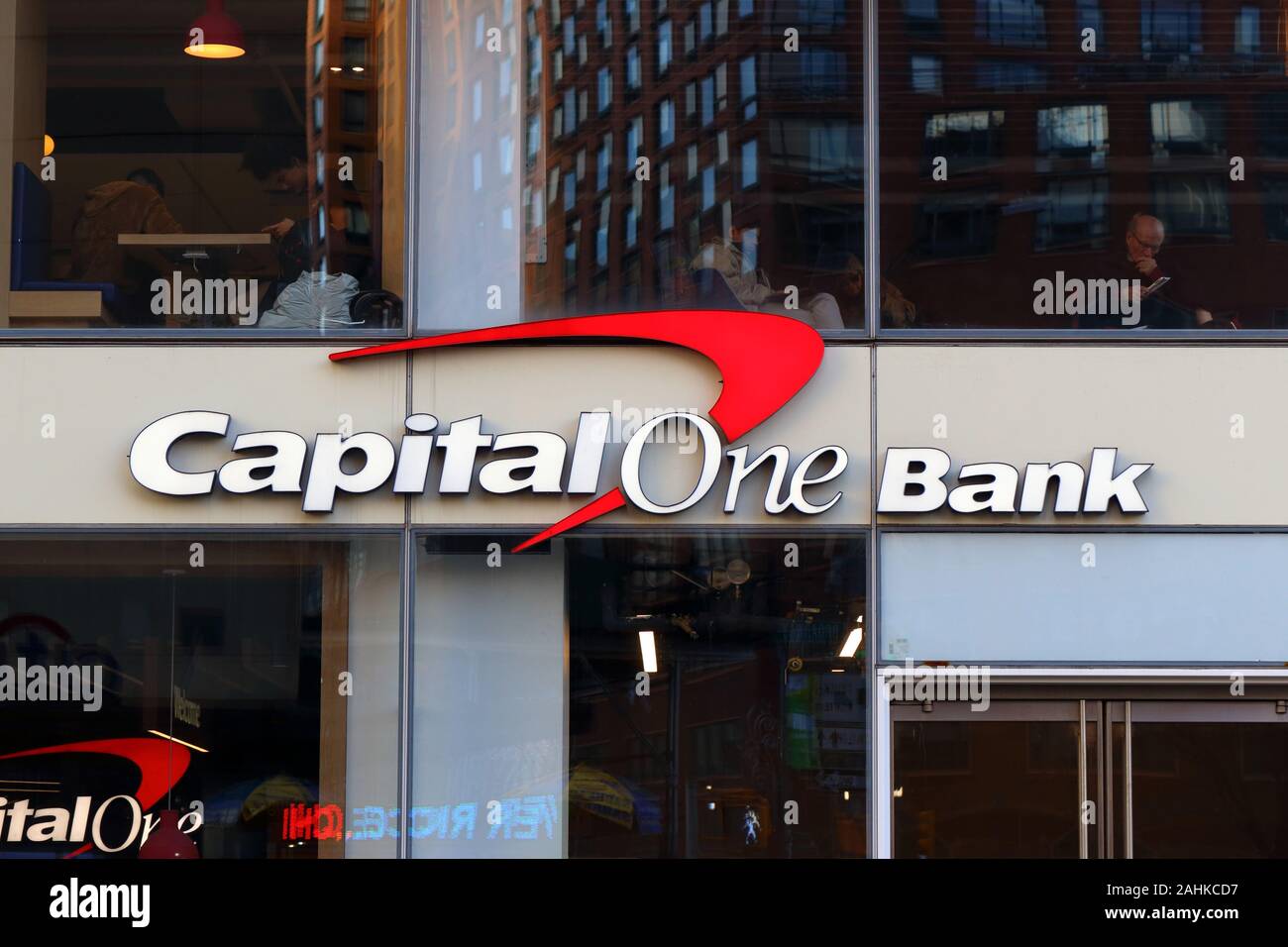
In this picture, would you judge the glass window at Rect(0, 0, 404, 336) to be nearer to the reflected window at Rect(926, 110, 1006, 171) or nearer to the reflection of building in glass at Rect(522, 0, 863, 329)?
the reflection of building in glass at Rect(522, 0, 863, 329)

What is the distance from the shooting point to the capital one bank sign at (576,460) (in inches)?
402

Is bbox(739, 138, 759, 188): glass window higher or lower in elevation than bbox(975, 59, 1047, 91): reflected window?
lower

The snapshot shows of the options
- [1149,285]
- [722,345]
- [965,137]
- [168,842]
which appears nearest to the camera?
[168,842]

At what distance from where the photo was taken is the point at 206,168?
34.7ft

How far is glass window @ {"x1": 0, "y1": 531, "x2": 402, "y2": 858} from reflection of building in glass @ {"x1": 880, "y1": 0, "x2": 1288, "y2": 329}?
4194mm

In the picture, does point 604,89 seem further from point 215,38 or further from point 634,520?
point 634,520

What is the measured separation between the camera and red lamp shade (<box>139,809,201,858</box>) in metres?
10.2

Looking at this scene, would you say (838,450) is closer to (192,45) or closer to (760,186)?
(760,186)

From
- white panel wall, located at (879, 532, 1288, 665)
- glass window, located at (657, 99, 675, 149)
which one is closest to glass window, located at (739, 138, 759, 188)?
glass window, located at (657, 99, 675, 149)

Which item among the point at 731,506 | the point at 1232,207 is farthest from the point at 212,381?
the point at 1232,207

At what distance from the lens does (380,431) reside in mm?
10312

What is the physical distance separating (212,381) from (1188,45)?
241 inches

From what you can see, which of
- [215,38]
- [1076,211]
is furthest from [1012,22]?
[215,38]

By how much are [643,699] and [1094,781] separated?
2.62m
